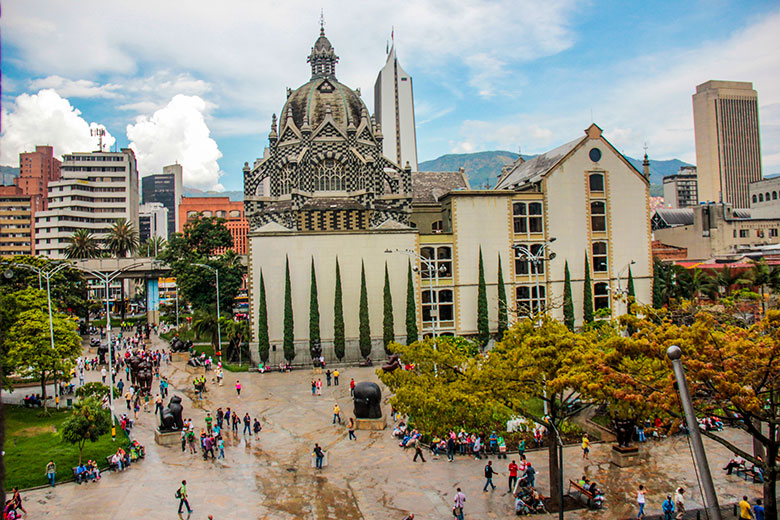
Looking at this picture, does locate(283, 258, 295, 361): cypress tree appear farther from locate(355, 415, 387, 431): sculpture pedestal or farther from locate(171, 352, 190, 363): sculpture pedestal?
locate(355, 415, 387, 431): sculpture pedestal

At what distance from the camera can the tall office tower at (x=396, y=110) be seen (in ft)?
386

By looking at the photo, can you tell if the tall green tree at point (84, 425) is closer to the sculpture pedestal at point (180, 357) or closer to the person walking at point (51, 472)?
the person walking at point (51, 472)

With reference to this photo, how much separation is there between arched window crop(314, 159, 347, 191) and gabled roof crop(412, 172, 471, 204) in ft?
33.1

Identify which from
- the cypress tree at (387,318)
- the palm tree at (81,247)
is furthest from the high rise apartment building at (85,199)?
the cypress tree at (387,318)

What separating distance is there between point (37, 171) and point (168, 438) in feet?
600

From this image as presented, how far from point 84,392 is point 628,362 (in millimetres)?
30636

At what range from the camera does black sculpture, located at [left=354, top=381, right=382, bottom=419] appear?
1406 inches

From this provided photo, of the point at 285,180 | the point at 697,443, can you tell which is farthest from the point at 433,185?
the point at 697,443

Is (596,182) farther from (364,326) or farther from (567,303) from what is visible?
(364,326)

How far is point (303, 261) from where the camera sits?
5616 centimetres

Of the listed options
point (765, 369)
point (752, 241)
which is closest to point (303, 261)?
point (765, 369)

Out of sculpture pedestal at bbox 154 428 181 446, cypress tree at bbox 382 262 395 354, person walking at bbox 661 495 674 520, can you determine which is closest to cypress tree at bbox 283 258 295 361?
cypress tree at bbox 382 262 395 354

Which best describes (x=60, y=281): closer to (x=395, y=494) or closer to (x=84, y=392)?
(x=84, y=392)

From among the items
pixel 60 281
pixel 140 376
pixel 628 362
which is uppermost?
pixel 60 281
